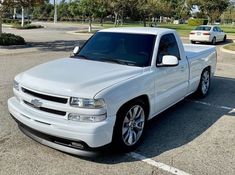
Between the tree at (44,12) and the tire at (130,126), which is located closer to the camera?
the tire at (130,126)

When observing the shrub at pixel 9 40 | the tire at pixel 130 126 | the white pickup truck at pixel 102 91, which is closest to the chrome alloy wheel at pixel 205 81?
the white pickup truck at pixel 102 91

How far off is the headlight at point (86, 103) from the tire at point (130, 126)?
41 cm

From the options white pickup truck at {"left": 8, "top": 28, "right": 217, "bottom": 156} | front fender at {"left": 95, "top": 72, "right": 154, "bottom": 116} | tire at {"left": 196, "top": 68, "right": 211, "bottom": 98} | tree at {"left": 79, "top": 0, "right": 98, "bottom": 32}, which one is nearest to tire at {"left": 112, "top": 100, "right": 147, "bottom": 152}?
white pickup truck at {"left": 8, "top": 28, "right": 217, "bottom": 156}

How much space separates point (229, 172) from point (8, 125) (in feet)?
11.7

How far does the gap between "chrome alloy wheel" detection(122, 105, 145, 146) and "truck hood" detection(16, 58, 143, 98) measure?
1.68 ft

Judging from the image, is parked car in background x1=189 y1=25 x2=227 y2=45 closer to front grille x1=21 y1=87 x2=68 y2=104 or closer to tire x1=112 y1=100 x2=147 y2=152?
tire x1=112 y1=100 x2=147 y2=152

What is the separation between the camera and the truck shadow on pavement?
4.52m

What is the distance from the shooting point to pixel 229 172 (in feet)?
13.2

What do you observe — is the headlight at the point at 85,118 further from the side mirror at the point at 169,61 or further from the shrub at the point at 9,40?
the shrub at the point at 9,40

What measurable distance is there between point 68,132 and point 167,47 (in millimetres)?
2638

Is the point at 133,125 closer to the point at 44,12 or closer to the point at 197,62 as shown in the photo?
the point at 197,62

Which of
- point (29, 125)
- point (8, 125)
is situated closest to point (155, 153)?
point (29, 125)

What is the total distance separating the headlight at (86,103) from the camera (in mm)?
3791

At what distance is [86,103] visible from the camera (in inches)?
150
